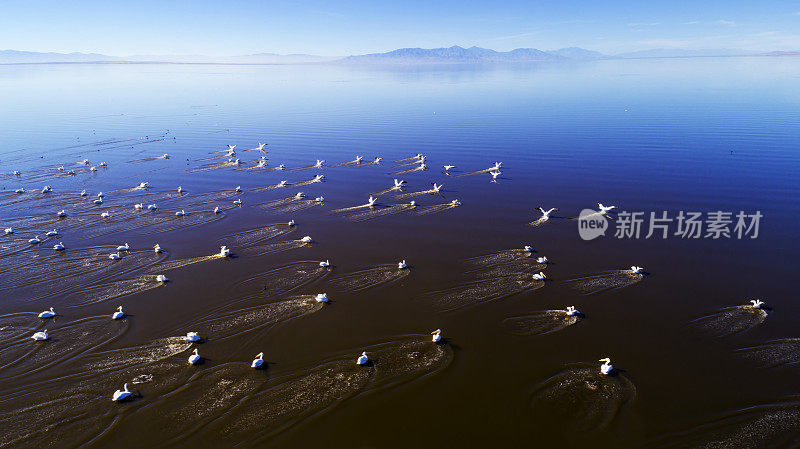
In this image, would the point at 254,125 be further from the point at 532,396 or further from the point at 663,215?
the point at 532,396

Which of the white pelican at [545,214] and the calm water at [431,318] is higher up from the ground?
the white pelican at [545,214]

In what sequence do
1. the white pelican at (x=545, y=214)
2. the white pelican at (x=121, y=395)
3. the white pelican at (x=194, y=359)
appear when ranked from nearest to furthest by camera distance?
the white pelican at (x=121, y=395), the white pelican at (x=194, y=359), the white pelican at (x=545, y=214)

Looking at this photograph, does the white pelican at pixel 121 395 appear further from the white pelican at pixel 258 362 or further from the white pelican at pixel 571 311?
the white pelican at pixel 571 311

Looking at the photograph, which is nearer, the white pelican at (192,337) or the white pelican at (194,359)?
the white pelican at (194,359)

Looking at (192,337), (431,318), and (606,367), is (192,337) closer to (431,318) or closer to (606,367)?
(431,318)

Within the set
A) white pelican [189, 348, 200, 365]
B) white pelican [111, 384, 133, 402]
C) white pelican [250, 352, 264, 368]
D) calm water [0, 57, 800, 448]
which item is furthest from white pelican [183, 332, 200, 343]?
white pelican [250, 352, 264, 368]

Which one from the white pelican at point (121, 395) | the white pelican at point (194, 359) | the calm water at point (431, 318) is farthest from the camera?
the white pelican at point (194, 359)

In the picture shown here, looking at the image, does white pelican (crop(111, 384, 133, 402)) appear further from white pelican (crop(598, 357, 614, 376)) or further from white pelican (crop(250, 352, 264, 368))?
white pelican (crop(598, 357, 614, 376))

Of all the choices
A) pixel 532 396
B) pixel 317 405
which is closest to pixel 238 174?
pixel 317 405

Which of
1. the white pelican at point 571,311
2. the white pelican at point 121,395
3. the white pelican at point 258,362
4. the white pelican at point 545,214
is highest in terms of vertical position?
the white pelican at point 545,214

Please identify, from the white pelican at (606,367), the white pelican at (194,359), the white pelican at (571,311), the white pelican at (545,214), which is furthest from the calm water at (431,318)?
the white pelican at (545,214)

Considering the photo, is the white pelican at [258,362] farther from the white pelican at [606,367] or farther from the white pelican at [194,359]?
the white pelican at [606,367]
